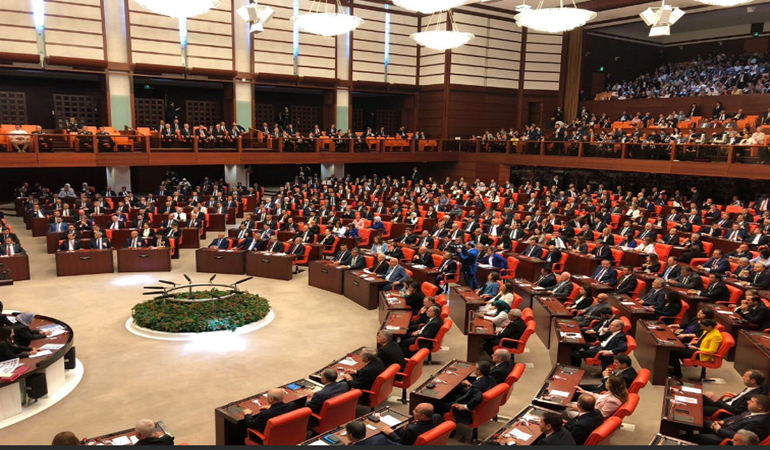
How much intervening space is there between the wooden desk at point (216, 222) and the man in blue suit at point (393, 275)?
825cm

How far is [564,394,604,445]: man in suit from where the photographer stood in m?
5.39

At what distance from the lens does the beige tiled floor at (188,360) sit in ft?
22.2

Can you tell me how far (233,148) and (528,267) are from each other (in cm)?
1365

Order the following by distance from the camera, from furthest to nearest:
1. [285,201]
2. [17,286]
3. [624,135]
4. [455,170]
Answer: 1. [455,170]
2. [624,135]
3. [285,201]
4. [17,286]

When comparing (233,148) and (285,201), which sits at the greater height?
(233,148)

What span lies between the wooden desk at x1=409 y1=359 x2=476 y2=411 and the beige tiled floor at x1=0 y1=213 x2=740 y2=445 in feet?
2.08

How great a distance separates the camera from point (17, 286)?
12219mm

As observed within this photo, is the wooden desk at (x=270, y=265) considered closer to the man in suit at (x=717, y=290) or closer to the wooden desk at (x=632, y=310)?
the wooden desk at (x=632, y=310)

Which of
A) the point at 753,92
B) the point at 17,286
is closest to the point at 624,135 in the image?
the point at 753,92

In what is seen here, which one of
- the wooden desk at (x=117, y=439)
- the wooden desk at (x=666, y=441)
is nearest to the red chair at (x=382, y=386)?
the wooden desk at (x=117, y=439)

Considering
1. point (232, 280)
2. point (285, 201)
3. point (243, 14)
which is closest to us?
point (232, 280)

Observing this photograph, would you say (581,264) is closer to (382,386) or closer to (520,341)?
(520,341)

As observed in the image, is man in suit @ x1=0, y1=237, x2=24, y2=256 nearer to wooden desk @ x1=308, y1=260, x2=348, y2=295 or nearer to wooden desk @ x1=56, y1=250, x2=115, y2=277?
wooden desk @ x1=56, y1=250, x2=115, y2=277

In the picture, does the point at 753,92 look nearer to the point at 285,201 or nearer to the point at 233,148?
the point at 285,201
